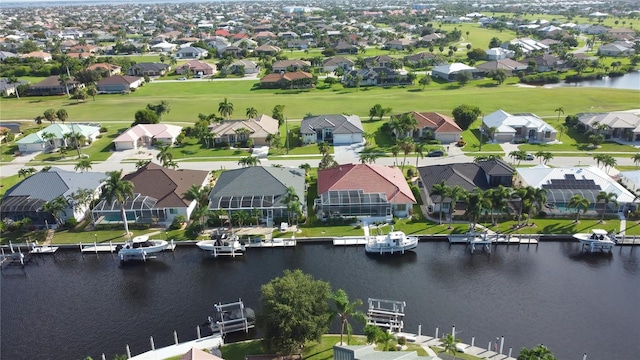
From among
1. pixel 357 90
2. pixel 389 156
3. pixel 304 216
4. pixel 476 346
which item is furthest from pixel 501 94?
pixel 476 346

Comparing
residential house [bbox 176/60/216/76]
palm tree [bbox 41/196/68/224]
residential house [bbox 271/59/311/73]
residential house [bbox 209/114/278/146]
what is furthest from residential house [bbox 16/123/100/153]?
residential house [bbox 271/59/311/73]

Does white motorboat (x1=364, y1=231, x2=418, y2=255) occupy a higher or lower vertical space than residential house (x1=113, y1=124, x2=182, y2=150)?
lower

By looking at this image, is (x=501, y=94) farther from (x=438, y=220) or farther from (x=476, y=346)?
(x=476, y=346)

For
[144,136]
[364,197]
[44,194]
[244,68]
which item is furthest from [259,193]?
[244,68]

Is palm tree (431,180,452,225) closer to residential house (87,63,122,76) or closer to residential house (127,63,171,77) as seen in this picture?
residential house (87,63,122,76)

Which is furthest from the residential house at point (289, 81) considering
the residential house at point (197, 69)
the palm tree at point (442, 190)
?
the palm tree at point (442, 190)

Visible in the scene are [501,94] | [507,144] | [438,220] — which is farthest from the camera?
[501,94]
